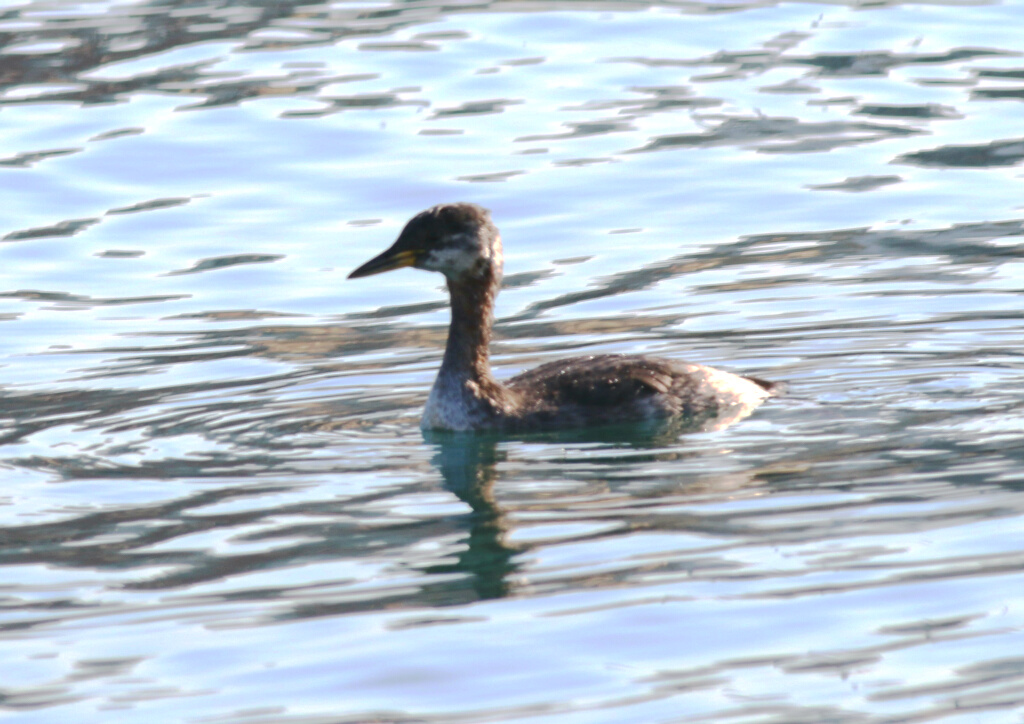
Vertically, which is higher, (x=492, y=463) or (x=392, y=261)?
(x=392, y=261)

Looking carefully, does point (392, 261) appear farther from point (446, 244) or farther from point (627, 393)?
point (627, 393)

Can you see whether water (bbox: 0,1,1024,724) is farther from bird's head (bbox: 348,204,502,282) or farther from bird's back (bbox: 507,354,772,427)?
bird's head (bbox: 348,204,502,282)

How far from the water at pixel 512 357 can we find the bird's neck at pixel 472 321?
20.6 inches

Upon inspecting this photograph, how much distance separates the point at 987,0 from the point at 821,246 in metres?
9.79

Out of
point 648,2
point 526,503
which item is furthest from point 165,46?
point 526,503

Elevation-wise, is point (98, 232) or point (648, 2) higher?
point (648, 2)

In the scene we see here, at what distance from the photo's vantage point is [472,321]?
10.2 metres

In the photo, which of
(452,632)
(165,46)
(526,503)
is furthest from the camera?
(165,46)

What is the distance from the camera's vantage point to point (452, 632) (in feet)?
22.2

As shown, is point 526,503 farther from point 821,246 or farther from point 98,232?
point 98,232

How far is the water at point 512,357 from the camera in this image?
21.5 ft

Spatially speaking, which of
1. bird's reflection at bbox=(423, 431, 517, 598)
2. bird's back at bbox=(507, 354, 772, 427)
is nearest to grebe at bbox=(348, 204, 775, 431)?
bird's back at bbox=(507, 354, 772, 427)

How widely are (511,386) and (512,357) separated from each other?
1.57m

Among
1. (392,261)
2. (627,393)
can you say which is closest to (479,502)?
(627,393)
